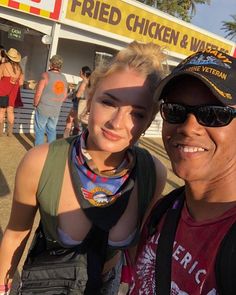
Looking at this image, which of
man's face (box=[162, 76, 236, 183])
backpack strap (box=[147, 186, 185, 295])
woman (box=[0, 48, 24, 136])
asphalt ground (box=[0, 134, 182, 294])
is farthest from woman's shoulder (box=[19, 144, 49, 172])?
woman (box=[0, 48, 24, 136])

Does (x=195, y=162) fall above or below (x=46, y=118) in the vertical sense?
above

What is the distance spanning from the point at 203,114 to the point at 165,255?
0.47 metres

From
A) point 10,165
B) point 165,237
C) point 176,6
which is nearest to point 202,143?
point 165,237

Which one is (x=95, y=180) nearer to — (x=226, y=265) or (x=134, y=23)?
(x=226, y=265)

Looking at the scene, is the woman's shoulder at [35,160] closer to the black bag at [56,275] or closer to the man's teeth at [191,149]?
the black bag at [56,275]

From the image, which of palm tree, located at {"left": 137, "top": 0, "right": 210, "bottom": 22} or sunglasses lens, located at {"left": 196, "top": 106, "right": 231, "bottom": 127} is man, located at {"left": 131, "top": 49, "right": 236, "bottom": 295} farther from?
palm tree, located at {"left": 137, "top": 0, "right": 210, "bottom": 22}

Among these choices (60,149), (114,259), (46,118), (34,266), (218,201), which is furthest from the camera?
(46,118)

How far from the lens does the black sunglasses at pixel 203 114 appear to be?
111 cm

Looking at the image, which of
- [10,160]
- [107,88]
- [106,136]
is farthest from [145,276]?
[10,160]

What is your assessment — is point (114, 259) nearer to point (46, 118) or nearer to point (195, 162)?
point (195, 162)

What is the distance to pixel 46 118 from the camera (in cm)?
632

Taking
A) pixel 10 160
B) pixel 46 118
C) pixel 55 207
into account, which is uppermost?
pixel 55 207

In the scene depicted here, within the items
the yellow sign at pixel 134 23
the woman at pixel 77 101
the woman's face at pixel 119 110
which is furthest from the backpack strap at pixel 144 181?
the yellow sign at pixel 134 23

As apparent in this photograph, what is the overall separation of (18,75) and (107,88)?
5383 millimetres
